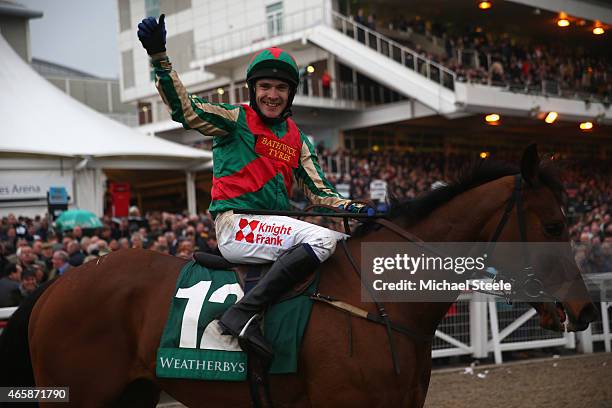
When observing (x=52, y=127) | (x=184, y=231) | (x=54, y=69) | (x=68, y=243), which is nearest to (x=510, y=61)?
(x=52, y=127)

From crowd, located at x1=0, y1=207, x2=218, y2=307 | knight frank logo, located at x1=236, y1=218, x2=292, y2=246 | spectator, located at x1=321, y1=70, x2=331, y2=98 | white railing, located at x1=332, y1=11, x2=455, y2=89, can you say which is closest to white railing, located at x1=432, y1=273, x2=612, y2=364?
crowd, located at x1=0, y1=207, x2=218, y2=307

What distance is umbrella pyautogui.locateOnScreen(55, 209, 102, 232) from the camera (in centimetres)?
1234

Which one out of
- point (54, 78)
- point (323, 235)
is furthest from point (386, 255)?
point (54, 78)

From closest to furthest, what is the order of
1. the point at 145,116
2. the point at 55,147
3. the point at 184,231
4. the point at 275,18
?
the point at 184,231, the point at 55,147, the point at 275,18, the point at 145,116

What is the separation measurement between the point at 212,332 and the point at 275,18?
23.2 m

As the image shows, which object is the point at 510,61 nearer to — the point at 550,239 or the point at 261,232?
the point at 550,239

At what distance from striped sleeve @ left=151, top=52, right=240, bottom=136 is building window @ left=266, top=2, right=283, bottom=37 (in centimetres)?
2236

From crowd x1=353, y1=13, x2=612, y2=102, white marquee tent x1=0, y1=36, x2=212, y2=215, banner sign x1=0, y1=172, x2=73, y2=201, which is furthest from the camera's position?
crowd x1=353, y1=13, x2=612, y2=102

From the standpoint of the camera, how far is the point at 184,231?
1220 centimetres

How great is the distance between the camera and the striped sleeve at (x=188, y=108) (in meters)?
3.29

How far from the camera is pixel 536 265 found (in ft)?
10.5

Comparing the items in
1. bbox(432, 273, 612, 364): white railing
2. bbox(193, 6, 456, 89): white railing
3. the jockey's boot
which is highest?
bbox(193, 6, 456, 89): white railing

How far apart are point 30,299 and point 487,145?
26324 mm

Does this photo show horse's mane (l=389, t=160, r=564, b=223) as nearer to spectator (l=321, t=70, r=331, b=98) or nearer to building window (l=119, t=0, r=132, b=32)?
spectator (l=321, t=70, r=331, b=98)
